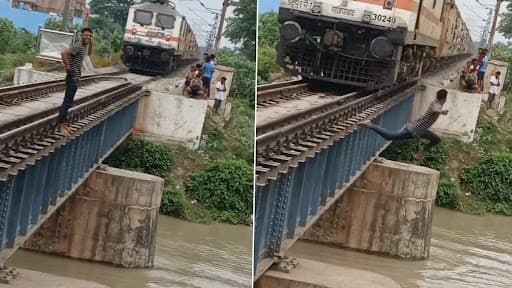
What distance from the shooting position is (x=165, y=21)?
984 cm

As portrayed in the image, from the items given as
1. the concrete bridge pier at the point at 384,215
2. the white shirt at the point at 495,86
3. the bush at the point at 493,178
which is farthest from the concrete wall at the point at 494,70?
the concrete bridge pier at the point at 384,215

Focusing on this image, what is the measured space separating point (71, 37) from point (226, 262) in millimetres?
2124

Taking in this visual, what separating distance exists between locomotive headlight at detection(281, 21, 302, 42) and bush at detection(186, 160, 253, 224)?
1168 millimetres

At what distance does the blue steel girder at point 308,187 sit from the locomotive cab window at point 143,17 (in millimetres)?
2901

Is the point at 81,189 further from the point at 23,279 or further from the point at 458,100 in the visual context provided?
the point at 458,100

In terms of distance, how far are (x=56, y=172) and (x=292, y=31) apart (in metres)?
2.21

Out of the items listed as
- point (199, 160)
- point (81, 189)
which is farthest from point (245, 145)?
point (81, 189)

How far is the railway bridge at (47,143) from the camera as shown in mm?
4656

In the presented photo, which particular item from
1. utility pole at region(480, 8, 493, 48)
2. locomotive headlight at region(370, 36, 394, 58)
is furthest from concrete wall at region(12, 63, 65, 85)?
utility pole at region(480, 8, 493, 48)

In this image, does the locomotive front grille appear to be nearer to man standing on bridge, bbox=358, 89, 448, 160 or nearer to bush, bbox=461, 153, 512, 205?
bush, bbox=461, 153, 512, 205

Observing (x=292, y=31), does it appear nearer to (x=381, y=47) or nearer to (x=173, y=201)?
(x=381, y=47)

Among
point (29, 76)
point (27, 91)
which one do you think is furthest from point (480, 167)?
point (27, 91)

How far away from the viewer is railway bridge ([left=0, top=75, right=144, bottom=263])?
4656mm

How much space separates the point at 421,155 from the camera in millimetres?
6660
